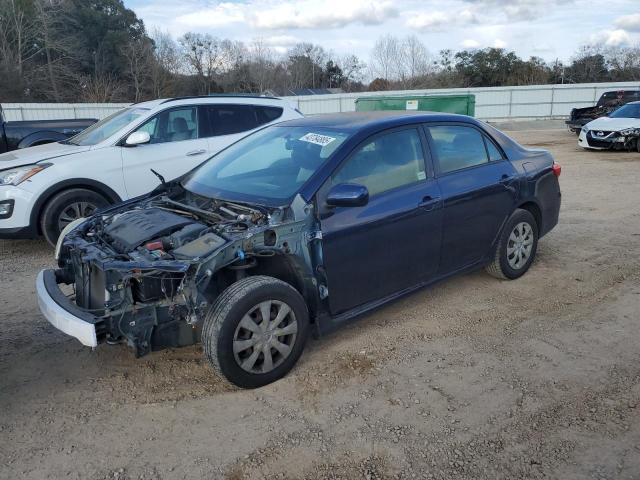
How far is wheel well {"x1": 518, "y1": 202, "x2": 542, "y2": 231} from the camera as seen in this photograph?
17.2 ft

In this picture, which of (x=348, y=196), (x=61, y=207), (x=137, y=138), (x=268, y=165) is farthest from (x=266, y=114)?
(x=348, y=196)

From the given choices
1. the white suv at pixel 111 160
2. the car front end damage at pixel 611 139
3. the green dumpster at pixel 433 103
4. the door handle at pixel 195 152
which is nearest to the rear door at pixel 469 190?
the white suv at pixel 111 160

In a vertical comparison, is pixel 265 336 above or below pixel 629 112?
below

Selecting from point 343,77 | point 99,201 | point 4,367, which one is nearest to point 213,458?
point 4,367

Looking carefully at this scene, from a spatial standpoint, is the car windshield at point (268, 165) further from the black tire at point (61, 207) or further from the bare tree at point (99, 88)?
the bare tree at point (99, 88)

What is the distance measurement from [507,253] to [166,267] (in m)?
3.30

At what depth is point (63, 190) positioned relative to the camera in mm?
6297

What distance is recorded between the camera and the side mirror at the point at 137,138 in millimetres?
6492

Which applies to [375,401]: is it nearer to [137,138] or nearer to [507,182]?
[507,182]

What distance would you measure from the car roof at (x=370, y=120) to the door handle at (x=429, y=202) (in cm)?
62

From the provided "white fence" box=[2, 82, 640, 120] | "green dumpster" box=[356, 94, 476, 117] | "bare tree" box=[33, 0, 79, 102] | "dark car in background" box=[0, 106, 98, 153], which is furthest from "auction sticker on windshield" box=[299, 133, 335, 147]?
"bare tree" box=[33, 0, 79, 102]

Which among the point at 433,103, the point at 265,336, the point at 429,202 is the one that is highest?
the point at 433,103

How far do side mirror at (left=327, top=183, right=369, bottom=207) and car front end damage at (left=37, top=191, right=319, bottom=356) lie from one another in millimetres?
180

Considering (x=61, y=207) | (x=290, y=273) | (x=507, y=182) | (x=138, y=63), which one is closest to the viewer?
(x=290, y=273)
